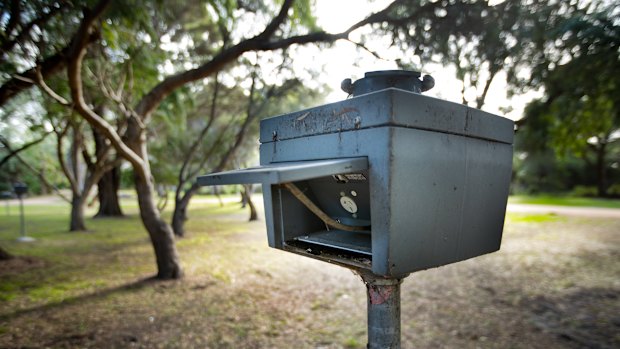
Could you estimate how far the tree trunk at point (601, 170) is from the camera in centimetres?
2169

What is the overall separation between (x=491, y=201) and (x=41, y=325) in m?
5.20

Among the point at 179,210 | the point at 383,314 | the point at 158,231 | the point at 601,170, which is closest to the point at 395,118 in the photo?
the point at 383,314

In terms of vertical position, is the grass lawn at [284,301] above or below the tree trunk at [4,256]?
below

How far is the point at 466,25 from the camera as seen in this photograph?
411 cm

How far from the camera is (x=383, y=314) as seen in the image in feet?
5.24

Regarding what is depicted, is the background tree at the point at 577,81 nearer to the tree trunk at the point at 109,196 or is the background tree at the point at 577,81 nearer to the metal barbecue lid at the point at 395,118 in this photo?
the metal barbecue lid at the point at 395,118

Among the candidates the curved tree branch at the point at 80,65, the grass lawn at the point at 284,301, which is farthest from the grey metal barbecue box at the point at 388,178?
the curved tree branch at the point at 80,65

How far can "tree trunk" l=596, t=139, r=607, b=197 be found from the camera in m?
21.7

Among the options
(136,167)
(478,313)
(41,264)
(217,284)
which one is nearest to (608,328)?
(478,313)

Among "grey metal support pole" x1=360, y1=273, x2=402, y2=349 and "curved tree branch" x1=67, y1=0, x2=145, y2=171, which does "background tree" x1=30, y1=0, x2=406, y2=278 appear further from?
"grey metal support pole" x1=360, y1=273, x2=402, y2=349

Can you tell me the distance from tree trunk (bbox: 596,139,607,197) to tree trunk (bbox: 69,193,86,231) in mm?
27385

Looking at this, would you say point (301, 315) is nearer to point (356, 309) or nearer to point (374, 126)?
point (356, 309)

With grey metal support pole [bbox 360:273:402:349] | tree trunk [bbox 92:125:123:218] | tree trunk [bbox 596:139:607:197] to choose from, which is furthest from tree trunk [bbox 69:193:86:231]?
tree trunk [bbox 596:139:607:197]

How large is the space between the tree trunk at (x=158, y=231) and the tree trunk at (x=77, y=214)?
8.79 m
